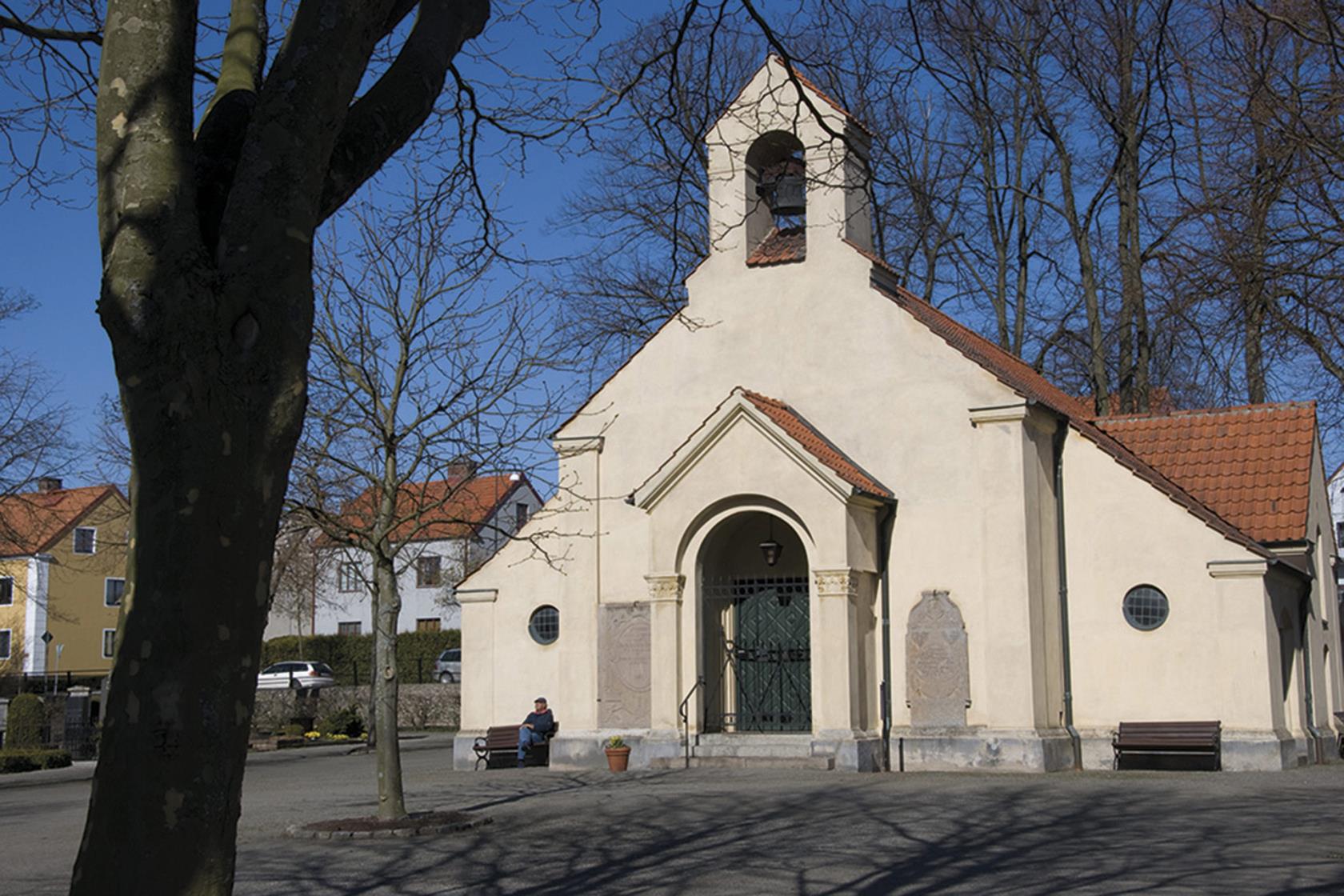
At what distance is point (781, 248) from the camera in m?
23.5

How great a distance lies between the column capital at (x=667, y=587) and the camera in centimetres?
2205

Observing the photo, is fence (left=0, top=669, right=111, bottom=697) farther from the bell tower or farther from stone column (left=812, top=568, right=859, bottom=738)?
stone column (left=812, top=568, right=859, bottom=738)

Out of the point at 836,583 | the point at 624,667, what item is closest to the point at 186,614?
the point at 836,583

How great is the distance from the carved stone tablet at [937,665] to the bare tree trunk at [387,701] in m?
8.46

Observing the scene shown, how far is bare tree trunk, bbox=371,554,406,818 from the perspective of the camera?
15.0 metres

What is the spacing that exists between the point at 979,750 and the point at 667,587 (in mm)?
5219

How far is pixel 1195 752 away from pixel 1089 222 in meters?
19.6

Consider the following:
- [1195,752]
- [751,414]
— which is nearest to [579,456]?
[751,414]

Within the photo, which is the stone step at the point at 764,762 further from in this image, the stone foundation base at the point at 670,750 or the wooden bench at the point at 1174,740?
the wooden bench at the point at 1174,740

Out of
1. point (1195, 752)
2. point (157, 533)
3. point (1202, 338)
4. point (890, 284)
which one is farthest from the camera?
point (890, 284)

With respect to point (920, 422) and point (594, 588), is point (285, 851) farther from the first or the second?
point (920, 422)

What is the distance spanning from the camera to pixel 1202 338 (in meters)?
14.6

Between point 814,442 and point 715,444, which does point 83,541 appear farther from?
point 814,442

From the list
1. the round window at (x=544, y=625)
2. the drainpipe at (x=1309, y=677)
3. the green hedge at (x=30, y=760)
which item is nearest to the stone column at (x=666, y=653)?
the round window at (x=544, y=625)
